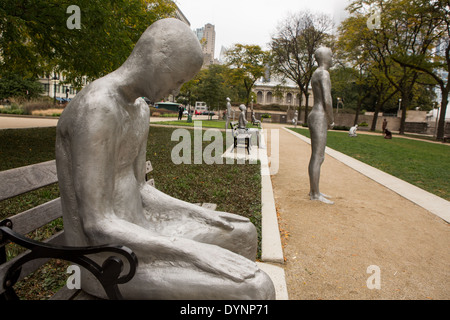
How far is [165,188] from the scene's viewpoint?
19.9 ft

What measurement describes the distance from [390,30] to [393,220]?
31.0 metres

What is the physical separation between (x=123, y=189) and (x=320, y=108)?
4716 millimetres

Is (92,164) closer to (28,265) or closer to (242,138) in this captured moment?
Result: (28,265)

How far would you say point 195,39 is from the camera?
146 cm

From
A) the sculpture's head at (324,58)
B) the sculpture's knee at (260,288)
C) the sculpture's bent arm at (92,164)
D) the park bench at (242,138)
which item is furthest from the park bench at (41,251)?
the park bench at (242,138)

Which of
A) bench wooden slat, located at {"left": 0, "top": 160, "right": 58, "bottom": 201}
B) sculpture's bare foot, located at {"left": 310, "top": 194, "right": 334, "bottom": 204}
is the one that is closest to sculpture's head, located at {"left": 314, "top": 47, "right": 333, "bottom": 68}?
sculpture's bare foot, located at {"left": 310, "top": 194, "right": 334, "bottom": 204}

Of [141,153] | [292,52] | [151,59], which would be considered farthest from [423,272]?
[292,52]

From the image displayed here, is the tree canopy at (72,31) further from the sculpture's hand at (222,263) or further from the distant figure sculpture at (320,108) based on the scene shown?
the sculpture's hand at (222,263)

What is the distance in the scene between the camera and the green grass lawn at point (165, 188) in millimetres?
2863

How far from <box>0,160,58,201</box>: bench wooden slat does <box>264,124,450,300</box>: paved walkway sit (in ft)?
7.51

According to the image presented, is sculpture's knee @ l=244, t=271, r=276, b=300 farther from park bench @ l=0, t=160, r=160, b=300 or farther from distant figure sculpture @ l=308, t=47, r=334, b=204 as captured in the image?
distant figure sculpture @ l=308, t=47, r=334, b=204

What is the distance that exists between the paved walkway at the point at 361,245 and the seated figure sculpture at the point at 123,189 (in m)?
1.72

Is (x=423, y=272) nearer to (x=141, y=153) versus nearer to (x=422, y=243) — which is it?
(x=422, y=243)

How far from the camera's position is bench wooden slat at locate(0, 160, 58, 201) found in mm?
1780
